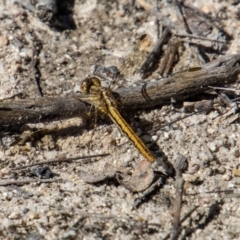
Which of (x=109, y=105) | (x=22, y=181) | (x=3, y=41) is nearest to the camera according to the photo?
(x=22, y=181)

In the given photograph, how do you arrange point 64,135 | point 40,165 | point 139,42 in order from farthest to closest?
point 139,42, point 64,135, point 40,165

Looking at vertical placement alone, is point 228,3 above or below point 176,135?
above

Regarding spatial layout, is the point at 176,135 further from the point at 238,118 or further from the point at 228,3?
the point at 228,3

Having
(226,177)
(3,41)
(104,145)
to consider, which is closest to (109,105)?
(104,145)

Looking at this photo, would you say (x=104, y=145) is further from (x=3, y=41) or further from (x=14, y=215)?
(x=3, y=41)

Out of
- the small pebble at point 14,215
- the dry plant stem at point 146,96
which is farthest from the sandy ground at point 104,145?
the dry plant stem at point 146,96

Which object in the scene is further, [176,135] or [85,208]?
[176,135]

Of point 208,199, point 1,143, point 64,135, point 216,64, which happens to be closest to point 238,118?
point 216,64

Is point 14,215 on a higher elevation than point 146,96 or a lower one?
lower
